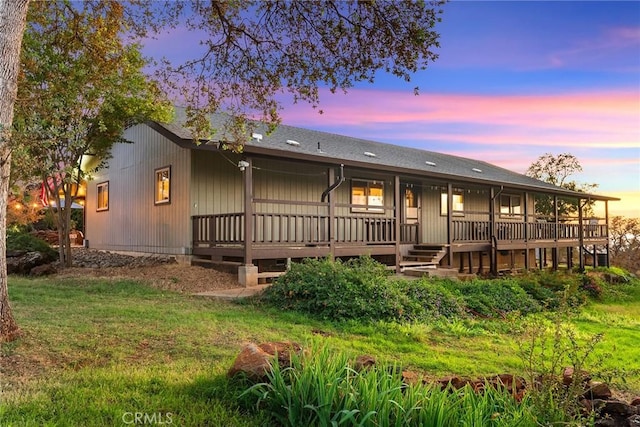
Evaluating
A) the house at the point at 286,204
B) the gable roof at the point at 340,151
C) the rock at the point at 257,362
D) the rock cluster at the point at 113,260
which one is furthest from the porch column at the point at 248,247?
the rock at the point at 257,362

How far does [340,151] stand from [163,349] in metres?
11.7

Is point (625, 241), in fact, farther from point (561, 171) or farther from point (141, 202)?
point (141, 202)

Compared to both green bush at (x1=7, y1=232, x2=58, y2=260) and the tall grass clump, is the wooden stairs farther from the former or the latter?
green bush at (x1=7, y1=232, x2=58, y2=260)

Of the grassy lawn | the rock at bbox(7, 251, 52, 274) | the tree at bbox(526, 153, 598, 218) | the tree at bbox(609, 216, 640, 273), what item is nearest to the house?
the rock at bbox(7, 251, 52, 274)

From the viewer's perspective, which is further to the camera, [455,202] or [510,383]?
[455,202]

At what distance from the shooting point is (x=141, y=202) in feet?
50.3

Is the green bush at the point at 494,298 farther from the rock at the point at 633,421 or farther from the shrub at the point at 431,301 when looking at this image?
the rock at the point at 633,421

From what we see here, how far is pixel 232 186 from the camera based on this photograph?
13.5 m

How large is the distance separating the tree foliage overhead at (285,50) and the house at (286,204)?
5.42 feet

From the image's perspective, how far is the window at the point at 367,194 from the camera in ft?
52.0

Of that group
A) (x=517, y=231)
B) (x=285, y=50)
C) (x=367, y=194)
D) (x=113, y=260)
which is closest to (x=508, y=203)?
(x=517, y=231)

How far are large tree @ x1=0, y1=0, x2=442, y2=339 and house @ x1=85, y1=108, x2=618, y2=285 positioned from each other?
1.65m

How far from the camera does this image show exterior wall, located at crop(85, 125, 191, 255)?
1312 centimetres

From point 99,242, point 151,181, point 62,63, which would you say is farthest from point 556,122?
point 99,242
